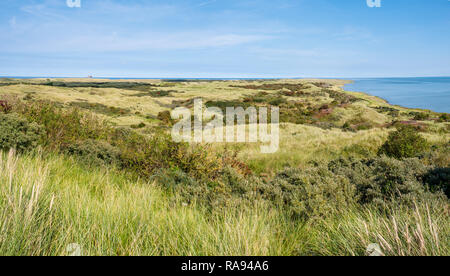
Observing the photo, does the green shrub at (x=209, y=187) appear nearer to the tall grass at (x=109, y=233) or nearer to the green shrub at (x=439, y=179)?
the tall grass at (x=109, y=233)

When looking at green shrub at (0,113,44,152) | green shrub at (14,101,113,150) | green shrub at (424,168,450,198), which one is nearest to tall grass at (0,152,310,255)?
green shrub at (424,168,450,198)

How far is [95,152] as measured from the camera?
7609 mm

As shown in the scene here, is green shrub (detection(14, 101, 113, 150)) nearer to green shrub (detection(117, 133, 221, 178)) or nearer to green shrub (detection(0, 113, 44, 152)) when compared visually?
green shrub (detection(0, 113, 44, 152))

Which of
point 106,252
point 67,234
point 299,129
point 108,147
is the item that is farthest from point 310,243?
point 299,129

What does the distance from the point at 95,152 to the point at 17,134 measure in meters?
1.85

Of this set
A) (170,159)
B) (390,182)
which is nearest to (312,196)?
(390,182)

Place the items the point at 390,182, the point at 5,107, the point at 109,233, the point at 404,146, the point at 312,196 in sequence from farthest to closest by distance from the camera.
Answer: the point at 404,146 < the point at 5,107 < the point at 390,182 < the point at 312,196 < the point at 109,233

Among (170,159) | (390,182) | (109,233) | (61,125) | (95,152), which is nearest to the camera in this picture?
(109,233)

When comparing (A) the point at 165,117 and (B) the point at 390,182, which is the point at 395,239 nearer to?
(B) the point at 390,182
